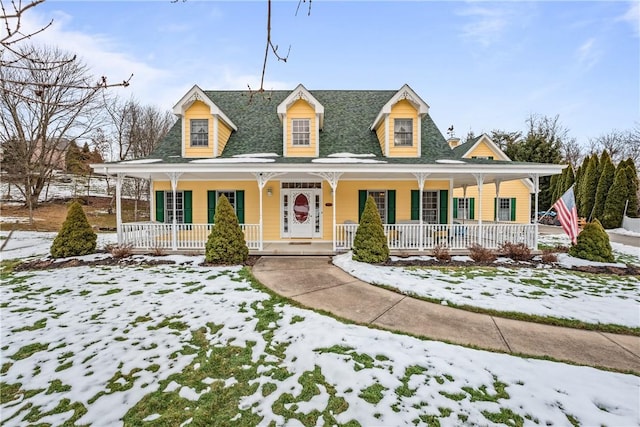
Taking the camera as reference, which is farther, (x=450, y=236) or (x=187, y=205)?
(x=187, y=205)

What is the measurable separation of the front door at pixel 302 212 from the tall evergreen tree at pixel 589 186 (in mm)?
20772

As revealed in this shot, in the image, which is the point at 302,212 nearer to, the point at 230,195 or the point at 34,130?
the point at 230,195

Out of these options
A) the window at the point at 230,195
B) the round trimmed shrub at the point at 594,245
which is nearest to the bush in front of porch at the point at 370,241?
the window at the point at 230,195

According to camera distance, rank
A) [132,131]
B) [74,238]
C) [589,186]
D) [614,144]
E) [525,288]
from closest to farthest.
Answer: [525,288], [74,238], [589,186], [132,131], [614,144]

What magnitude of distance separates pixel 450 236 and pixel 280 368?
27.1ft

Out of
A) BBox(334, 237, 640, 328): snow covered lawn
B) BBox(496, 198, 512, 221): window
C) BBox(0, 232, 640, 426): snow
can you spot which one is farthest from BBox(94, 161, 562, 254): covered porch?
BBox(496, 198, 512, 221): window

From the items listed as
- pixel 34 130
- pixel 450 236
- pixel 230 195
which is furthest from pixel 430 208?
pixel 34 130

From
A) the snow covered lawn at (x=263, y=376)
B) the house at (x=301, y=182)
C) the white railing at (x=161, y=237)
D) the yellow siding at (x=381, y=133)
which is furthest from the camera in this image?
the yellow siding at (x=381, y=133)

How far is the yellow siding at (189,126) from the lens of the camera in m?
11.5

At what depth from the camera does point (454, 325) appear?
4.48m

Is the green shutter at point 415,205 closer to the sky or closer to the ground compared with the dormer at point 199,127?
closer to the ground

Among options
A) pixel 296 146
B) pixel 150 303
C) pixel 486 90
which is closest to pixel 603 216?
pixel 486 90

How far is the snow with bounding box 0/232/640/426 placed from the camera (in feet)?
8.80

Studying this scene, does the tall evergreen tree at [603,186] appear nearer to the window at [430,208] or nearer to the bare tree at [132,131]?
the window at [430,208]
